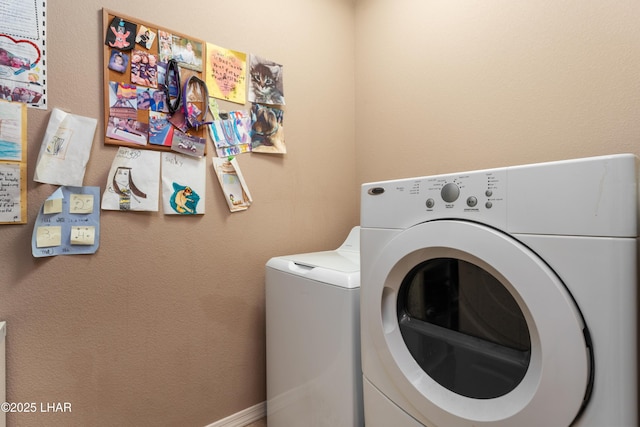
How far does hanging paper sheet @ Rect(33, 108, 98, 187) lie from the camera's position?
969mm

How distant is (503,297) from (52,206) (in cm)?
134

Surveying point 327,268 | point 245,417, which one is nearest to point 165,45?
point 327,268

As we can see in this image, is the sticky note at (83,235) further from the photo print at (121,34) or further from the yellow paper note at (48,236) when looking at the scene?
the photo print at (121,34)

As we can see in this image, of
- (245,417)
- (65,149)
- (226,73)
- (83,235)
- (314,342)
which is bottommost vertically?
(245,417)

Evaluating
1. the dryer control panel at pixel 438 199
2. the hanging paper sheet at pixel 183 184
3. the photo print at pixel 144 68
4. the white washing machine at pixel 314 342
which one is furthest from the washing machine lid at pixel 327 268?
the photo print at pixel 144 68

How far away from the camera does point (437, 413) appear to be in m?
0.69

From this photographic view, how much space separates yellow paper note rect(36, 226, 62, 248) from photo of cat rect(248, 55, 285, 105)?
0.90 metres

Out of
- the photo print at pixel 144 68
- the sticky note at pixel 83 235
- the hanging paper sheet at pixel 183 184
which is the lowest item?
the sticky note at pixel 83 235

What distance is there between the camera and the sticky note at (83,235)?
1.02 m

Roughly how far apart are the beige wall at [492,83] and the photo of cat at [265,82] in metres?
0.54

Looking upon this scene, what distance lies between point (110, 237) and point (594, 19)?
1.81 metres

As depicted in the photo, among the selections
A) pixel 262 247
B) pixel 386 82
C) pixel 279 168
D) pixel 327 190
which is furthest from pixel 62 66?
pixel 386 82

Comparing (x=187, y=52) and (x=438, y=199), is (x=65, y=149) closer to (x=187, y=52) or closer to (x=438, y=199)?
(x=187, y=52)

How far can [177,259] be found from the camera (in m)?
1.23
